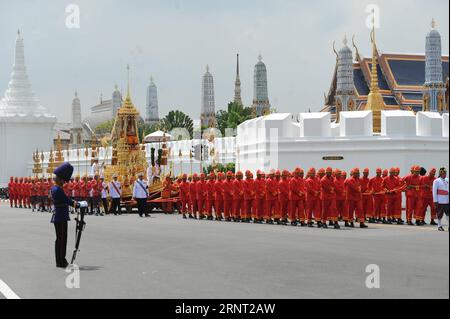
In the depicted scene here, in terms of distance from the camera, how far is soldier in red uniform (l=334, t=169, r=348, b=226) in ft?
67.5

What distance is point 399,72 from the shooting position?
3386 inches

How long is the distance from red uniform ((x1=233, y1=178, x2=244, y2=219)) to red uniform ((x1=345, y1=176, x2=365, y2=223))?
14.1ft

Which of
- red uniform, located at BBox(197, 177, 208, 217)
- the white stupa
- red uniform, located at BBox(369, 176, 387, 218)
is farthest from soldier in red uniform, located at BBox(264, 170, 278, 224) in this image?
the white stupa

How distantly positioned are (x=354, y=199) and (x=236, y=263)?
8.79 m

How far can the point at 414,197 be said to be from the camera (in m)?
21.1

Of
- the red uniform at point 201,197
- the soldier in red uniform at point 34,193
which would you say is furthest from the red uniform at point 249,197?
the soldier in red uniform at point 34,193

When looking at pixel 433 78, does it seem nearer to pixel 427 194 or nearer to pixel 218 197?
pixel 218 197

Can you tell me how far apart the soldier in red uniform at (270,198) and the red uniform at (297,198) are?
0.97m

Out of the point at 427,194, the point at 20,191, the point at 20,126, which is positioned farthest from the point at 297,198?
the point at 20,126

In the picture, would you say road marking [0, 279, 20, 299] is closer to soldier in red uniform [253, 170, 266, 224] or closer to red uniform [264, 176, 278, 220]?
red uniform [264, 176, 278, 220]

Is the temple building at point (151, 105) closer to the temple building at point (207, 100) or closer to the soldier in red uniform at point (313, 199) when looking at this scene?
the temple building at point (207, 100)

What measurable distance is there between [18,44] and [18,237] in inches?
2315
